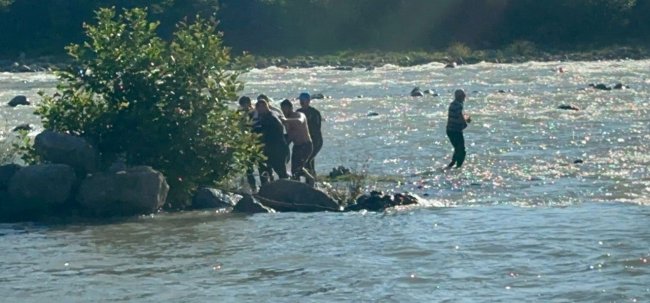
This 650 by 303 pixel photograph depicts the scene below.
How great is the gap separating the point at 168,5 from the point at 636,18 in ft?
81.0

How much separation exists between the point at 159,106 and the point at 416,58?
44.5 metres

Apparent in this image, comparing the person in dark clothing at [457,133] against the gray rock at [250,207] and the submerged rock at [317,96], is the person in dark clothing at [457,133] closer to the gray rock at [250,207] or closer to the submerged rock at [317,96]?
the gray rock at [250,207]

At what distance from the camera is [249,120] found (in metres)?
18.5

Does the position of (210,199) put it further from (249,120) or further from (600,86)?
(600,86)

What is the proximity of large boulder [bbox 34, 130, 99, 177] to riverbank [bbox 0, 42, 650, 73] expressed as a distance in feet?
132

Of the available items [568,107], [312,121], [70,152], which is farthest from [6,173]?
[568,107]

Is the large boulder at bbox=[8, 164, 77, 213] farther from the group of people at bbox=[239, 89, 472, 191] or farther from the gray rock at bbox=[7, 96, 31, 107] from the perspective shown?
the gray rock at bbox=[7, 96, 31, 107]

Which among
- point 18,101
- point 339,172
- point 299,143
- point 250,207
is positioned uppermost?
point 18,101

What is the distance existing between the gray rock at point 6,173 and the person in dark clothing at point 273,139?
328 cm

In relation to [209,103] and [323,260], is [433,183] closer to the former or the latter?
[209,103]

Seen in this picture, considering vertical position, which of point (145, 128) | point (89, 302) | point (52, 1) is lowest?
point (89, 302)

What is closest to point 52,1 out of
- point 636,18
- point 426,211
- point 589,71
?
point 636,18

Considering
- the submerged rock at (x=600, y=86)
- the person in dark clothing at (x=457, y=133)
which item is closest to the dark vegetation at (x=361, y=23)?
the submerged rock at (x=600, y=86)

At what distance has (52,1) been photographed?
246ft
